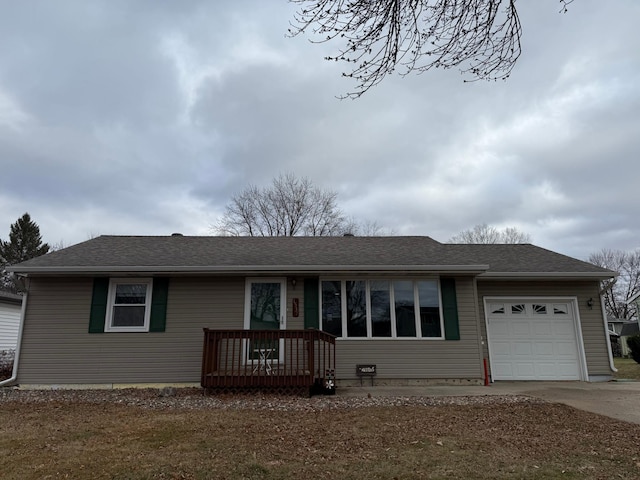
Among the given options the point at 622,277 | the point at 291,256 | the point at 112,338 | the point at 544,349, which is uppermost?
the point at 622,277

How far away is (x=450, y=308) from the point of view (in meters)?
8.53

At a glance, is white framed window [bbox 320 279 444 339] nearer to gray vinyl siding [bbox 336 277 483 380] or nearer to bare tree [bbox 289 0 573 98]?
gray vinyl siding [bbox 336 277 483 380]

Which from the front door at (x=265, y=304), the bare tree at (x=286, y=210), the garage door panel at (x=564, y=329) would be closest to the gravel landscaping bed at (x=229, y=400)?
the front door at (x=265, y=304)

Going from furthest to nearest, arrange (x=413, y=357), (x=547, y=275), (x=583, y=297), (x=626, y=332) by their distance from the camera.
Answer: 1. (x=626, y=332)
2. (x=583, y=297)
3. (x=547, y=275)
4. (x=413, y=357)

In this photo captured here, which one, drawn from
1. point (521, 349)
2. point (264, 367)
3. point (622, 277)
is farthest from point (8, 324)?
point (622, 277)

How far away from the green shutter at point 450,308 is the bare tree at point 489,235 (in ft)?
81.2

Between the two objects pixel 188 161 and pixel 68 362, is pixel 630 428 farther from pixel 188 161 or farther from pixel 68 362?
pixel 188 161

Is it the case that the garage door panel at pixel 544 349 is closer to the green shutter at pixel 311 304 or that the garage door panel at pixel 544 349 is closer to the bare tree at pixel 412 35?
the green shutter at pixel 311 304

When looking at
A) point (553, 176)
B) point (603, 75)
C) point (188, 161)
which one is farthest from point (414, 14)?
point (553, 176)

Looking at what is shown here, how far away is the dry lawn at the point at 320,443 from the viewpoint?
3377 millimetres

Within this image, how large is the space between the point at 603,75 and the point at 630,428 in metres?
4.76

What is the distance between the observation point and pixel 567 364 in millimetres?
9211

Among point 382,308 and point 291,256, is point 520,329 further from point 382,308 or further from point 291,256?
point 291,256

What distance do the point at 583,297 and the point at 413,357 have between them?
4481 millimetres
